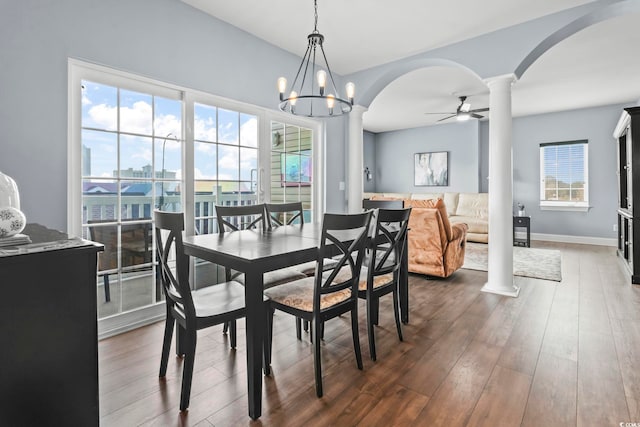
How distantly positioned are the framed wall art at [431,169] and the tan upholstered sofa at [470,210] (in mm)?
453

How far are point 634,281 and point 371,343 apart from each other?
3.74 meters

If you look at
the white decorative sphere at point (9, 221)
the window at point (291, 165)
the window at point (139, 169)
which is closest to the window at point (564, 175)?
the window at point (291, 165)

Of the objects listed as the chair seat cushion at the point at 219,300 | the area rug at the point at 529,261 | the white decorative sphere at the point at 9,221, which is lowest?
the area rug at the point at 529,261

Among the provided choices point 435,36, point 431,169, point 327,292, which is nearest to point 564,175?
point 431,169

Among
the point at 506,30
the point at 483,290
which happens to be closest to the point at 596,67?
the point at 506,30

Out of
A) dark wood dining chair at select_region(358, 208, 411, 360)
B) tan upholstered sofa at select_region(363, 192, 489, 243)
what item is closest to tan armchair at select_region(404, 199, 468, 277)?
dark wood dining chair at select_region(358, 208, 411, 360)

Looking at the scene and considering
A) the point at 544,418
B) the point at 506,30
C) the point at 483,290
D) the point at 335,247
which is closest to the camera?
the point at 544,418

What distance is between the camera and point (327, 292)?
1.84 meters

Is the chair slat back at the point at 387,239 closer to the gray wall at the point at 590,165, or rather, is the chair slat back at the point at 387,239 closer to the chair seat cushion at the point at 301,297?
the chair seat cushion at the point at 301,297

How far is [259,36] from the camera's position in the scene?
354 centimetres

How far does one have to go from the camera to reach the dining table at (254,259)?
1.59 meters

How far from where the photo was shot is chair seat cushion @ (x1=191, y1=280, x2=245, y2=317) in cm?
174

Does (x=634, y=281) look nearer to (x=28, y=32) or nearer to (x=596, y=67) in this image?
(x=596, y=67)

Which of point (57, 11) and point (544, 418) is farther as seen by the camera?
point (57, 11)
